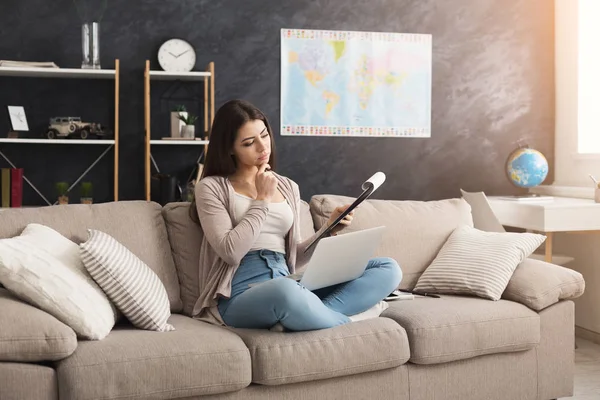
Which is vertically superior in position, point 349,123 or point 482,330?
point 349,123

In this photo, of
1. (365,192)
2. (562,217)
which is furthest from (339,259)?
(562,217)

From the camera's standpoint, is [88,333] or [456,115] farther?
[456,115]

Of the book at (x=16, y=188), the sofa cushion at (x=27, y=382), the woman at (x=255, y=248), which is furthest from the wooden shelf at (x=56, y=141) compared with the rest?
the sofa cushion at (x=27, y=382)

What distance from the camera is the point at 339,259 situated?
265 cm

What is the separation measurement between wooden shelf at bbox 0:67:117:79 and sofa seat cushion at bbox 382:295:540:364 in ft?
7.02

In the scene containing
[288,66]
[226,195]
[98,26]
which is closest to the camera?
[226,195]

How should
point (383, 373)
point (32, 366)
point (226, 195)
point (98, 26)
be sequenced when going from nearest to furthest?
point (32, 366) → point (383, 373) → point (226, 195) → point (98, 26)

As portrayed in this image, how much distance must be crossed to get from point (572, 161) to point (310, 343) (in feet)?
9.45

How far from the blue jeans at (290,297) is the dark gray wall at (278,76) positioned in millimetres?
1843

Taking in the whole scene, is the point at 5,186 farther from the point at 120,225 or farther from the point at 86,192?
the point at 120,225

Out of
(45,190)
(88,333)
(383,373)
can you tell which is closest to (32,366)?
(88,333)

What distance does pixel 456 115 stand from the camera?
4.95 meters

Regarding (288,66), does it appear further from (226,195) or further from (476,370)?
(476,370)

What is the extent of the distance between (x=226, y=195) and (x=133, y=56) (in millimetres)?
1876
